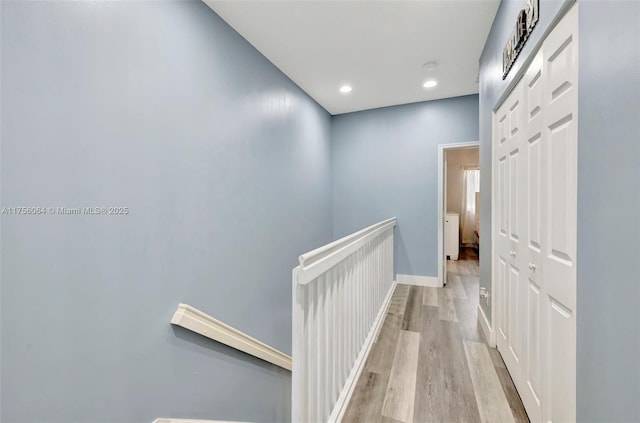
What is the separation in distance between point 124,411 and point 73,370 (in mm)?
382

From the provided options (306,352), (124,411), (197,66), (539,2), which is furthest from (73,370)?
(539,2)

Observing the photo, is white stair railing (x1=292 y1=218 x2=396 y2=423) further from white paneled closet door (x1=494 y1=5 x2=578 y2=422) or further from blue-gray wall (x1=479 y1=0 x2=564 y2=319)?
blue-gray wall (x1=479 y1=0 x2=564 y2=319)

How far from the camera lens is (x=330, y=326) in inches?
53.7

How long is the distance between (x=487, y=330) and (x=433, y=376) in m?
0.78

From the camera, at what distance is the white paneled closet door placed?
3.26 feet

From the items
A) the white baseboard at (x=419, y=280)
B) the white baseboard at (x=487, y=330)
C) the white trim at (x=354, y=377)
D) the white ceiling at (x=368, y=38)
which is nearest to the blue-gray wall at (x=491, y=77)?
the white baseboard at (x=487, y=330)

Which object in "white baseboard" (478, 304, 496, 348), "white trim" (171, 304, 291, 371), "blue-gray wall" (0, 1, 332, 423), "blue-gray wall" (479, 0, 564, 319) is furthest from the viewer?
"white baseboard" (478, 304, 496, 348)

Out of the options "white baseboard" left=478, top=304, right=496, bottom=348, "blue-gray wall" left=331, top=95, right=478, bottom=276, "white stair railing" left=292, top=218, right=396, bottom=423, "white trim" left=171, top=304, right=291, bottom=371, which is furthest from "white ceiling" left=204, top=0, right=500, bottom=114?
"white baseboard" left=478, top=304, right=496, bottom=348

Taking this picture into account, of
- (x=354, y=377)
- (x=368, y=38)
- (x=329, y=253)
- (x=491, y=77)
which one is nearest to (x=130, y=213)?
(x=329, y=253)

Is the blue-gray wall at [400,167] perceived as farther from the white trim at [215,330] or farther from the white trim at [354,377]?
the white trim at [215,330]

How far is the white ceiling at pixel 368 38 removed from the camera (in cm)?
197

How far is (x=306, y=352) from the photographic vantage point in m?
1.12

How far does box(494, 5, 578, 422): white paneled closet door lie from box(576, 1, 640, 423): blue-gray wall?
8cm

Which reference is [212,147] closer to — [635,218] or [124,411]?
[124,411]
